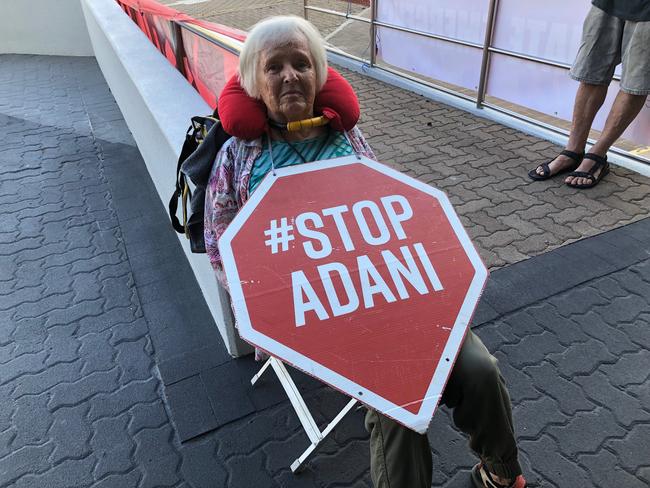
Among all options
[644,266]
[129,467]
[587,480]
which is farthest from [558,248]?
[129,467]

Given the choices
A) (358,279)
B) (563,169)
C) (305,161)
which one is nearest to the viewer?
(358,279)

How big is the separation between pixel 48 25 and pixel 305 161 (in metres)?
9.49

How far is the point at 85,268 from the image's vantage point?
11.3ft

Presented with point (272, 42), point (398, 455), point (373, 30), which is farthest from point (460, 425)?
point (373, 30)

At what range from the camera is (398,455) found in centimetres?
154

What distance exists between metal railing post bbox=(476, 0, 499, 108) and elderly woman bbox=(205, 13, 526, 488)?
3.83 meters

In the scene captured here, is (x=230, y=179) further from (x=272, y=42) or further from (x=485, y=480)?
(x=485, y=480)

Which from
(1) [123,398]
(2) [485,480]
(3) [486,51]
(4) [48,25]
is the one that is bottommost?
(1) [123,398]

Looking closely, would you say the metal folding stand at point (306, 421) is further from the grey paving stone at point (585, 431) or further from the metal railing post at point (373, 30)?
the metal railing post at point (373, 30)

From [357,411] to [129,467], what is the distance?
0.98m

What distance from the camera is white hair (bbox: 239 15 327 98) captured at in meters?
1.76

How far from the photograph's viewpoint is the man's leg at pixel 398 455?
4.99 feet

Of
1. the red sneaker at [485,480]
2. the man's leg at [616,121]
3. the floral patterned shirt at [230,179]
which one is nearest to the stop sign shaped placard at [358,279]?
the floral patterned shirt at [230,179]

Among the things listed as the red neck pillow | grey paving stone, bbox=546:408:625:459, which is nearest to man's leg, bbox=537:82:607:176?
grey paving stone, bbox=546:408:625:459
